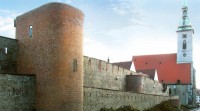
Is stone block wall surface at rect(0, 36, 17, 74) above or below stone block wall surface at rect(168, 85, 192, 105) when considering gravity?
above

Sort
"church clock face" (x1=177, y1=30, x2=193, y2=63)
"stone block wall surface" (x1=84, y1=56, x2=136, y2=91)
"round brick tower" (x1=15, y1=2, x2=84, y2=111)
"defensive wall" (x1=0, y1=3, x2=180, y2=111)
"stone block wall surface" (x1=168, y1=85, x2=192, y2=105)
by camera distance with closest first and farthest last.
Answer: "defensive wall" (x1=0, y1=3, x2=180, y2=111) < "round brick tower" (x1=15, y1=2, x2=84, y2=111) < "stone block wall surface" (x1=84, y1=56, x2=136, y2=91) < "stone block wall surface" (x1=168, y1=85, x2=192, y2=105) < "church clock face" (x1=177, y1=30, x2=193, y2=63)

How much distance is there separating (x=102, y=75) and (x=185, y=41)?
50.9 m

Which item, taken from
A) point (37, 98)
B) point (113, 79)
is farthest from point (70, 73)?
point (113, 79)

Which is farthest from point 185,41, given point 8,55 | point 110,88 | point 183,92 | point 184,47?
point 8,55

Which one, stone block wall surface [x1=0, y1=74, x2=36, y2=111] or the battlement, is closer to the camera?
stone block wall surface [x1=0, y1=74, x2=36, y2=111]

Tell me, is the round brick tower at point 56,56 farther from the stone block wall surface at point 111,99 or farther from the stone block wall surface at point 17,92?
the stone block wall surface at point 111,99

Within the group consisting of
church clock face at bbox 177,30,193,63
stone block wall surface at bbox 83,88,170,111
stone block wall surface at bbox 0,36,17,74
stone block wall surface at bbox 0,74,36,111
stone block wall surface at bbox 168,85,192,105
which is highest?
church clock face at bbox 177,30,193,63

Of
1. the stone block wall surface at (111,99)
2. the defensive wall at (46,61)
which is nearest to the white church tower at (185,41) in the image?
the stone block wall surface at (111,99)

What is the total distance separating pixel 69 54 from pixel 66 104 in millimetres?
3396

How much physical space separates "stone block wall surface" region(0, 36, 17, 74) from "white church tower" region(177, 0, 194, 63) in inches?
2495

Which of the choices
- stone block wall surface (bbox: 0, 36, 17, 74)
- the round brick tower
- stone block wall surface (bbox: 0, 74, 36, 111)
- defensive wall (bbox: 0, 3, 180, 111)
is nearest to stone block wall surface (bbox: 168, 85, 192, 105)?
defensive wall (bbox: 0, 3, 180, 111)

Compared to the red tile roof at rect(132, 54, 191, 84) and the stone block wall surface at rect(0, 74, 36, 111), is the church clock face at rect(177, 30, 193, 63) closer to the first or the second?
the red tile roof at rect(132, 54, 191, 84)

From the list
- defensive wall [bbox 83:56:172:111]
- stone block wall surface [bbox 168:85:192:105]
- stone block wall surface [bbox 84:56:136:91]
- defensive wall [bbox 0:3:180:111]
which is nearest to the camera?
defensive wall [bbox 0:3:180:111]

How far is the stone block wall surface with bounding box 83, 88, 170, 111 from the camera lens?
26069 mm
